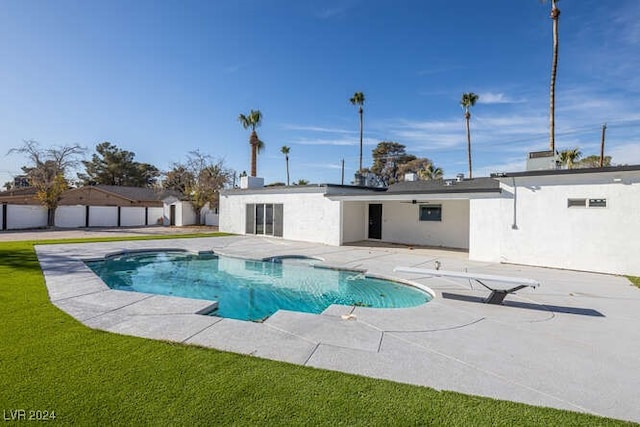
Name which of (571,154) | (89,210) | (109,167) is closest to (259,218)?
(89,210)

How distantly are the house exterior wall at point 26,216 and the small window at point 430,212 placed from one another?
2793 cm

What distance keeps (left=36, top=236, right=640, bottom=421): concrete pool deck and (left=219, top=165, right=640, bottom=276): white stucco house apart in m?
2.32

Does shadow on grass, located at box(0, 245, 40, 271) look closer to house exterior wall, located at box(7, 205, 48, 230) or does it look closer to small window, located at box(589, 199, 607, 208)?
house exterior wall, located at box(7, 205, 48, 230)

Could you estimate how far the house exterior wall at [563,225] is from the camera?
361 inches

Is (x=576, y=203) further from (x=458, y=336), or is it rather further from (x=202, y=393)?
(x=202, y=393)

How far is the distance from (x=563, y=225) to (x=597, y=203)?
1074 mm

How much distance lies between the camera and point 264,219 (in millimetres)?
19219

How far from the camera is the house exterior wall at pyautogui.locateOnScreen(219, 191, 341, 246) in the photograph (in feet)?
52.3

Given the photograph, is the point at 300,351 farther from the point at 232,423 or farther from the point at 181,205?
the point at 181,205

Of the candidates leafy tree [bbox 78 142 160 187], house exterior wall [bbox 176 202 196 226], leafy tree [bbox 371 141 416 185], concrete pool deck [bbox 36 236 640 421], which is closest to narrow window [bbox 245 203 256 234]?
house exterior wall [bbox 176 202 196 226]

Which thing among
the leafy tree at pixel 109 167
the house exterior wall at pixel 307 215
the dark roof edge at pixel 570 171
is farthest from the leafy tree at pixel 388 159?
the leafy tree at pixel 109 167

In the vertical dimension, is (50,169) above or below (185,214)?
above

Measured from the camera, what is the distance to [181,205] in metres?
28.1

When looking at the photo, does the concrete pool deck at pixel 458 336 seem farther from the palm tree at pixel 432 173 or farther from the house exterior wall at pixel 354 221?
the palm tree at pixel 432 173
